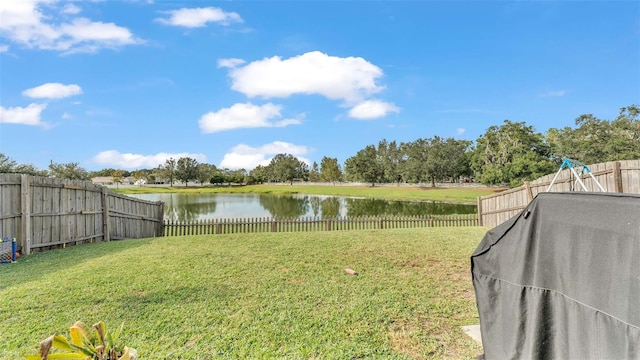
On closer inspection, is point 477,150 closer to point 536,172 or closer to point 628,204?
point 536,172

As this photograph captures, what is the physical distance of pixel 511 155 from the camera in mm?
39188

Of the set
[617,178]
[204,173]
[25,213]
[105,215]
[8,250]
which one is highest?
[204,173]

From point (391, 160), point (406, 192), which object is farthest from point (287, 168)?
point (406, 192)

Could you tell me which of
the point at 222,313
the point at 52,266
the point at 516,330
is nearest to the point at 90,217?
the point at 52,266

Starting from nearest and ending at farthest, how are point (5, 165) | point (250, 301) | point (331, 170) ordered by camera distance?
1. point (250, 301)
2. point (5, 165)
3. point (331, 170)

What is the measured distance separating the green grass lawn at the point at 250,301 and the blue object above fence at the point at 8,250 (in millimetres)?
163

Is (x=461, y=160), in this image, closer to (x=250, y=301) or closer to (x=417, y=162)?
(x=417, y=162)

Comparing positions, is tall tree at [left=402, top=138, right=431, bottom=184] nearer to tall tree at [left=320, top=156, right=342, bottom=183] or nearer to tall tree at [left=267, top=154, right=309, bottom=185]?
tall tree at [left=320, top=156, right=342, bottom=183]

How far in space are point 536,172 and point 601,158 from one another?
523cm

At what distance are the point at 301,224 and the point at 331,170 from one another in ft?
192

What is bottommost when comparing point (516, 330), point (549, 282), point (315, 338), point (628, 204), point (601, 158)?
point (315, 338)

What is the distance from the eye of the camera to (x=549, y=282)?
2.11m

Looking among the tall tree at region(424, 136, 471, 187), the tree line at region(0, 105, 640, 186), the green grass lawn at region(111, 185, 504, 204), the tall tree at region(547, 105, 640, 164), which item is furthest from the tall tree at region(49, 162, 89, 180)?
the tall tree at region(547, 105, 640, 164)

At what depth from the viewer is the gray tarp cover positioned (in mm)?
1682
